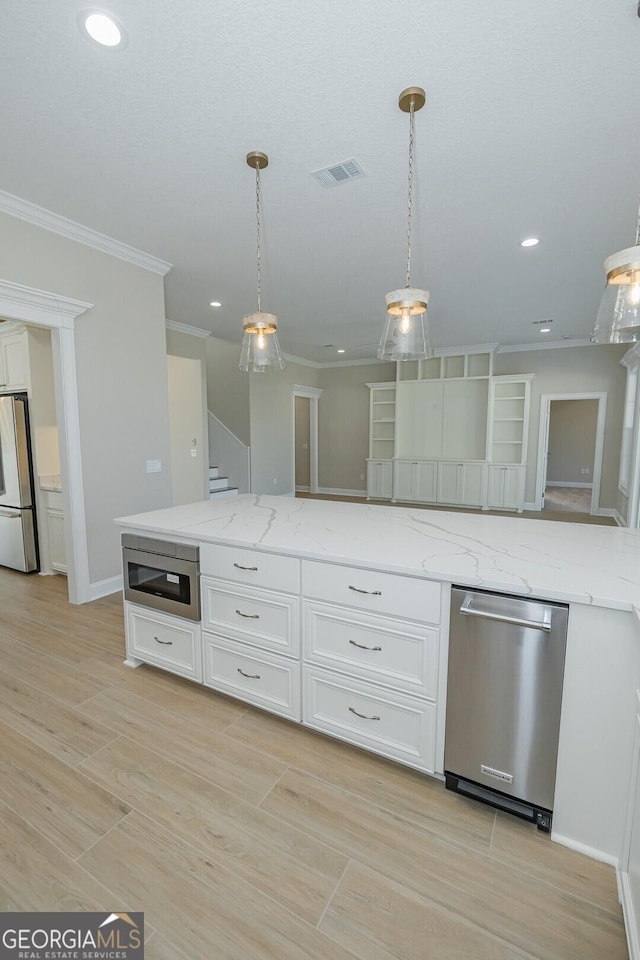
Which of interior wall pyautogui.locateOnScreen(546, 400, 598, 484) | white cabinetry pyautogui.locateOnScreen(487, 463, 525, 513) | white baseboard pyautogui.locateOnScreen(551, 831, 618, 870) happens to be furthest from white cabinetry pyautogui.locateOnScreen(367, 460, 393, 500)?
white baseboard pyautogui.locateOnScreen(551, 831, 618, 870)

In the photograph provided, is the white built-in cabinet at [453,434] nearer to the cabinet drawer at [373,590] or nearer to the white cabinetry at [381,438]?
the white cabinetry at [381,438]

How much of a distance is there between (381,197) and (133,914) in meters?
3.60

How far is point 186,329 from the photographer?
19.6 feet

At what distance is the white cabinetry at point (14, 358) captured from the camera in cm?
397

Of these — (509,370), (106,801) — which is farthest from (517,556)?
(509,370)

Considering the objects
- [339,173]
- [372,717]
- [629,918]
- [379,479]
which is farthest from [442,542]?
[379,479]

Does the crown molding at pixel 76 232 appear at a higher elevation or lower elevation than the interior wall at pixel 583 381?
higher

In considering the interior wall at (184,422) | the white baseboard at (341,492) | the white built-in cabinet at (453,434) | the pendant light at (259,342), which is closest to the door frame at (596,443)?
the white built-in cabinet at (453,434)

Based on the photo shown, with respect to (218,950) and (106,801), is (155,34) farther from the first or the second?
(218,950)

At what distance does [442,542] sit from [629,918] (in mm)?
1217

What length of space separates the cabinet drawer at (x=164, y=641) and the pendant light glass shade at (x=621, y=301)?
2.34 m

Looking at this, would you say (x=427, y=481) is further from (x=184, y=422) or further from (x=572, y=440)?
(x=572, y=440)

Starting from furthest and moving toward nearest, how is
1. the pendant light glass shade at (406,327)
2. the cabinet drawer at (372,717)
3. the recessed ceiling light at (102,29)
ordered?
the pendant light glass shade at (406,327), the cabinet drawer at (372,717), the recessed ceiling light at (102,29)

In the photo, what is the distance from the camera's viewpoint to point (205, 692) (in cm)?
231
